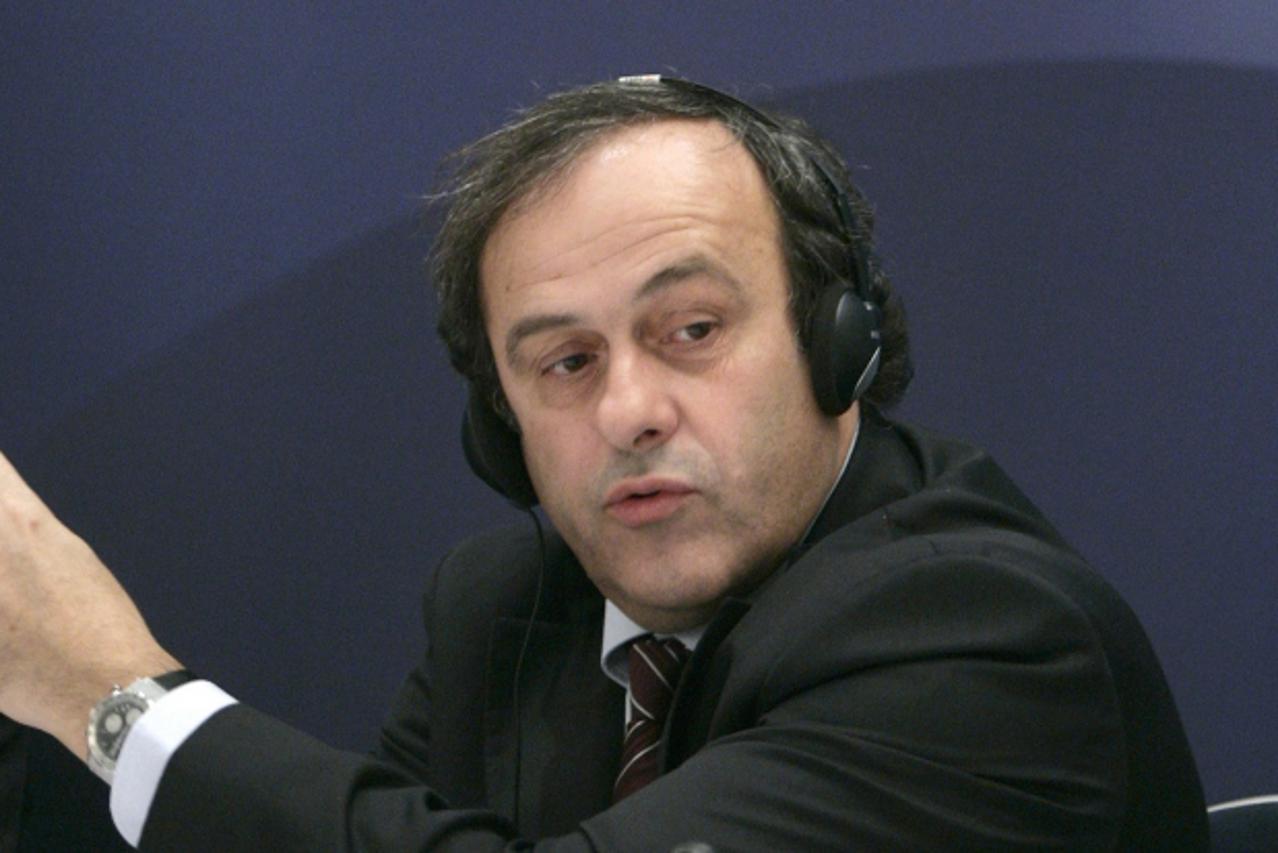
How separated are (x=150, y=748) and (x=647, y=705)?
420mm

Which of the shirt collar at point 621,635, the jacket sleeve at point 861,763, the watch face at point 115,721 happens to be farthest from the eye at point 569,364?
the watch face at point 115,721

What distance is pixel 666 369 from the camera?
4.46 feet

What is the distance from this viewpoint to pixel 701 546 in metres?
1.35

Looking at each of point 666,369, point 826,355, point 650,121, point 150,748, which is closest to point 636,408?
point 666,369

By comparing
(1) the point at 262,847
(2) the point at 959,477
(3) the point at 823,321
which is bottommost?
(1) the point at 262,847

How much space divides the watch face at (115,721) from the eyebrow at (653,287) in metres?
0.45

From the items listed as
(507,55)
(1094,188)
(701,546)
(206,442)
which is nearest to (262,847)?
(701,546)

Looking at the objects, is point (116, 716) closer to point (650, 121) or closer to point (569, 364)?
point (569, 364)

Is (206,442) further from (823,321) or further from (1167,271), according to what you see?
(1167,271)

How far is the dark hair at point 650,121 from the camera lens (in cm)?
144

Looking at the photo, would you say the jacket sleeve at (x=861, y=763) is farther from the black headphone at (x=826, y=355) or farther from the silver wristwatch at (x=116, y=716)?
the black headphone at (x=826, y=355)

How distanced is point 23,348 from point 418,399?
1.45 feet

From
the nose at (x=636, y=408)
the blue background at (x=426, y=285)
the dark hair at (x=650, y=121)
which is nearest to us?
the nose at (x=636, y=408)

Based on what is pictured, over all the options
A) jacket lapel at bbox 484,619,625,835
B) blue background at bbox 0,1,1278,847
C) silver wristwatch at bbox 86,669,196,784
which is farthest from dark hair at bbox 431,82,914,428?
silver wristwatch at bbox 86,669,196,784
